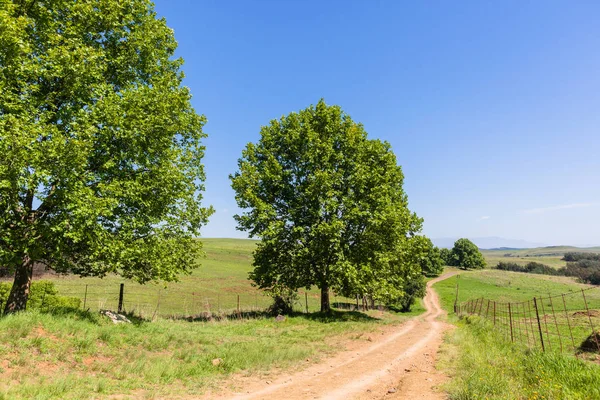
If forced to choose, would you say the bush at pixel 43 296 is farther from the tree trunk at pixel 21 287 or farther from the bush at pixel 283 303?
the bush at pixel 283 303

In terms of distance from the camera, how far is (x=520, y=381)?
1010cm

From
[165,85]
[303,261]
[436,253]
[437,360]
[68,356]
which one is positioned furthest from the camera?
[436,253]

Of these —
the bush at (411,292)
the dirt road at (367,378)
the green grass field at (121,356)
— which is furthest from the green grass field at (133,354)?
the bush at (411,292)

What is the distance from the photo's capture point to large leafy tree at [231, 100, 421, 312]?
2491 centimetres

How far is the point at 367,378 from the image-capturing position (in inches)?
475

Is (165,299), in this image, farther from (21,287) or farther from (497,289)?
(497,289)

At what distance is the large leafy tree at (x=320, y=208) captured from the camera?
2491cm

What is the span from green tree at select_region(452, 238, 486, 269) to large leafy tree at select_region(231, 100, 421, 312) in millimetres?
127683

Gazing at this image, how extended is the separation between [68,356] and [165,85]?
517 inches

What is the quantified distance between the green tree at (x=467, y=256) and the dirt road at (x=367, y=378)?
137 metres

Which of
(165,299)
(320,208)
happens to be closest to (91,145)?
(320,208)

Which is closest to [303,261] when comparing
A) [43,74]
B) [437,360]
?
[437,360]

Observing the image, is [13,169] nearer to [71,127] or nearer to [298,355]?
[71,127]

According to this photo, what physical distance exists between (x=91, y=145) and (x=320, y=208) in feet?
52.4
